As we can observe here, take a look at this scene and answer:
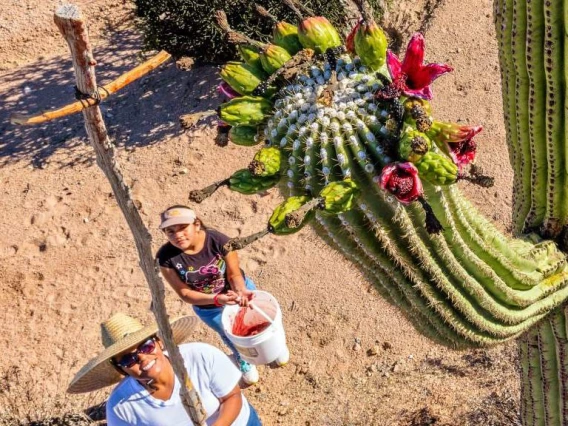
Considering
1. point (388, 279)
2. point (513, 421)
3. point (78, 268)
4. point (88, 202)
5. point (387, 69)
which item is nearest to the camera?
point (387, 69)

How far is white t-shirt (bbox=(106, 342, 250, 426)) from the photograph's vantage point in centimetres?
342

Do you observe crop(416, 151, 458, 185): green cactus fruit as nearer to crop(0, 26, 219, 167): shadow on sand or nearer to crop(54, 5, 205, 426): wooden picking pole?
crop(54, 5, 205, 426): wooden picking pole

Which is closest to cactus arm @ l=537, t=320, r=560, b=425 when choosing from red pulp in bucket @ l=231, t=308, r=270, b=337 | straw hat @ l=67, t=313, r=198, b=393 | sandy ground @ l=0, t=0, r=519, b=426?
sandy ground @ l=0, t=0, r=519, b=426

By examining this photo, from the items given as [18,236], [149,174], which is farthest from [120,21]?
[18,236]

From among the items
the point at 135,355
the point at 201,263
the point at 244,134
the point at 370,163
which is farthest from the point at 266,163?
the point at 201,263

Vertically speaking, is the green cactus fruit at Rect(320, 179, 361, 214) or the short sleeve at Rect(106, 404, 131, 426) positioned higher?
the green cactus fruit at Rect(320, 179, 361, 214)

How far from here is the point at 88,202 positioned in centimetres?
623

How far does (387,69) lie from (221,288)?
190 cm

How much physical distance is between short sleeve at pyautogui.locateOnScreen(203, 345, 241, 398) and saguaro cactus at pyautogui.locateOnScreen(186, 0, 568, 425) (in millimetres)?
1109

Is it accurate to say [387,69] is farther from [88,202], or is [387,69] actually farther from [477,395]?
[88,202]

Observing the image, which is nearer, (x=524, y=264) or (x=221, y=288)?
(x=524, y=264)

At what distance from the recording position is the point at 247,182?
235 centimetres

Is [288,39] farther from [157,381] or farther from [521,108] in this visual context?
[157,381]

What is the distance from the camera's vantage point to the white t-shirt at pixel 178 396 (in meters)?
3.42
